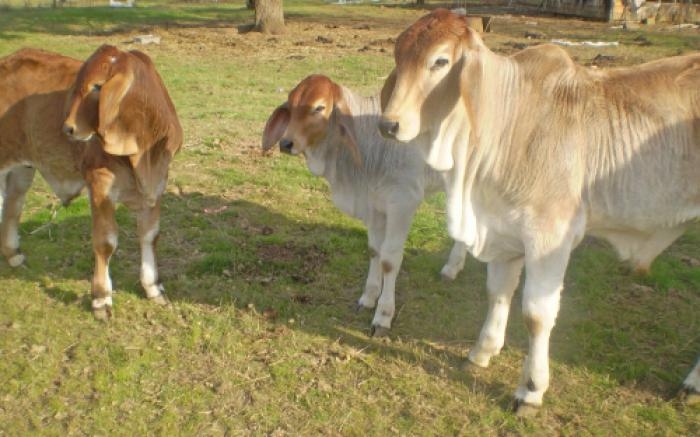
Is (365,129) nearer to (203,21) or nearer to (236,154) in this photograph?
(236,154)

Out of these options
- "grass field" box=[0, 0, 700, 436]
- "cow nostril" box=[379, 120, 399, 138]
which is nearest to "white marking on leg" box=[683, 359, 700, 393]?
"grass field" box=[0, 0, 700, 436]

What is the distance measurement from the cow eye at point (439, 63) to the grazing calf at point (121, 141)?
2.16m

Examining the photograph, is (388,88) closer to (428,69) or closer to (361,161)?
(428,69)

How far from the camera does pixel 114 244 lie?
15.8 ft

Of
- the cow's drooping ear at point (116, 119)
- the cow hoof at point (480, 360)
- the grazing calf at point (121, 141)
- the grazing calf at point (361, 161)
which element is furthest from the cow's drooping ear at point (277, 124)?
the cow hoof at point (480, 360)

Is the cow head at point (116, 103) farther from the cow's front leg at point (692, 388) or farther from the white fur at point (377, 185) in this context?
the cow's front leg at point (692, 388)

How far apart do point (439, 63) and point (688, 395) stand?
2.58m

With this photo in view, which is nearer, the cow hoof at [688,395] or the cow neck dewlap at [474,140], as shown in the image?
the cow neck dewlap at [474,140]

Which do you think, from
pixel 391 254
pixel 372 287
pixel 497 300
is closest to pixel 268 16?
pixel 372 287

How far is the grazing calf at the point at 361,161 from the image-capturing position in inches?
184

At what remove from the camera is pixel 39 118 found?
4.86m

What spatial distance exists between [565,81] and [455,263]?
2302 mm

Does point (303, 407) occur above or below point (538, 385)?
below

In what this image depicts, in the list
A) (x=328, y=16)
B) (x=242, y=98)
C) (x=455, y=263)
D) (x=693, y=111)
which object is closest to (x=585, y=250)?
(x=455, y=263)
